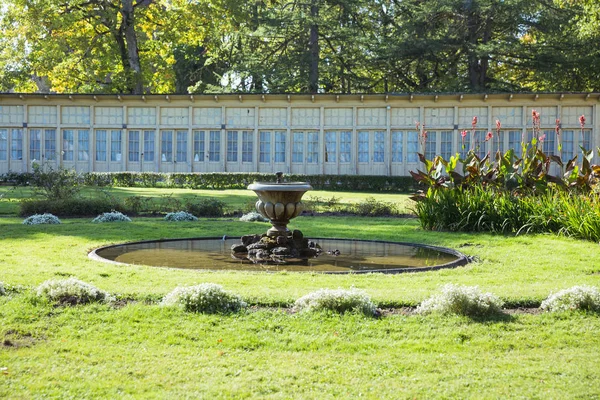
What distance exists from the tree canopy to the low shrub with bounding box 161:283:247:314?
2726 centimetres

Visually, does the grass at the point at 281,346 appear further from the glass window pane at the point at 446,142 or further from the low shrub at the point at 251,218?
the glass window pane at the point at 446,142

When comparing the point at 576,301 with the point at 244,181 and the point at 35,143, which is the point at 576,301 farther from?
the point at 35,143

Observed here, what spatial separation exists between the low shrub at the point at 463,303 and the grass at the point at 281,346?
0.52 ft

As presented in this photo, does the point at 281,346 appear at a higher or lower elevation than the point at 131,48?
lower

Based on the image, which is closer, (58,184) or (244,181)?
(58,184)

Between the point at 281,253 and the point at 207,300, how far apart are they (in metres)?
4.37

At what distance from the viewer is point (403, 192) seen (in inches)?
1086

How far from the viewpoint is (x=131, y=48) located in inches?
1353

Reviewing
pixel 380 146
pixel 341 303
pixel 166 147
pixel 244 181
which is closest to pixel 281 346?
pixel 341 303

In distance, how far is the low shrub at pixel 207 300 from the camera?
255 inches

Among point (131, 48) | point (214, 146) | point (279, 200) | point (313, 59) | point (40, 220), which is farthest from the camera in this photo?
point (313, 59)

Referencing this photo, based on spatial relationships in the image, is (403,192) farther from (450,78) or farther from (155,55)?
(155,55)

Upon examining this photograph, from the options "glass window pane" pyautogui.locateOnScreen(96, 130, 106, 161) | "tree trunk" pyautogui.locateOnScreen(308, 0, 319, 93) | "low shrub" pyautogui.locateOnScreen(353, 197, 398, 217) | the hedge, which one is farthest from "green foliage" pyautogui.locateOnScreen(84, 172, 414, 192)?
"low shrub" pyautogui.locateOnScreen(353, 197, 398, 217)

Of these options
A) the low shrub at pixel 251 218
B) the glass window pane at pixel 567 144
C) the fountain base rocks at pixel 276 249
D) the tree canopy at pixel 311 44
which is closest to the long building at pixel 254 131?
the glass window pane at pixel 567 144
